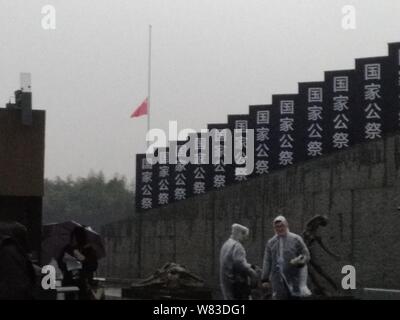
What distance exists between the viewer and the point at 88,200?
5703 cm

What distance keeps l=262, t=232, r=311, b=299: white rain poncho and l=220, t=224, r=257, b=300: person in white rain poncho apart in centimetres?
33

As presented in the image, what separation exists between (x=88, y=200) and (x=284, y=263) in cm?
4341

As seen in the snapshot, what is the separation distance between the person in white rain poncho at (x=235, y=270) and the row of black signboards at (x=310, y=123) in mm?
7869

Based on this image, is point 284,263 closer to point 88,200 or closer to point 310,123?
point 310,123

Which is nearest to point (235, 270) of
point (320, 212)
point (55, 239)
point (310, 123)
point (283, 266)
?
point (283, 266)

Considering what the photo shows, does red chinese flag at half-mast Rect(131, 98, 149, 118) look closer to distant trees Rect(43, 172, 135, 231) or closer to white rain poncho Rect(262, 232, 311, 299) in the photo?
white rain poncho Rect(262, 232, 311, 299)

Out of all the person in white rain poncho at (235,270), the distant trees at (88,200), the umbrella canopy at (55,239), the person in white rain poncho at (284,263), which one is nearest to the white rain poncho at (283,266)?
the person in white rain poncho at (284,263)

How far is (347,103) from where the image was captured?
22500mm

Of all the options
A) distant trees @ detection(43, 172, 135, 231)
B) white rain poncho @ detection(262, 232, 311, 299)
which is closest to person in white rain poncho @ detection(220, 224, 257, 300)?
white rain poncho @ detection(262, 232, 311, 299)
